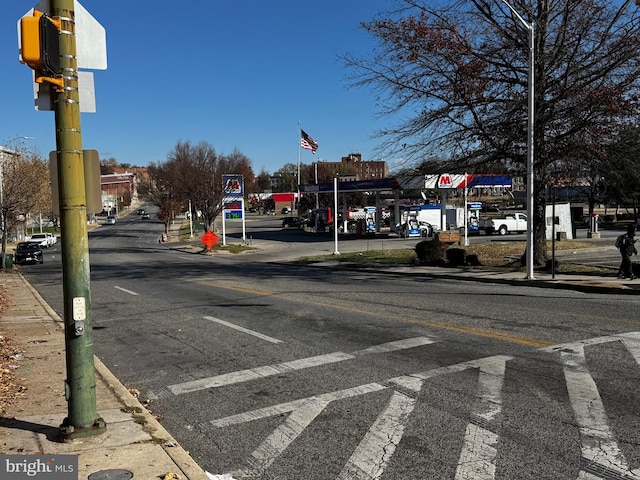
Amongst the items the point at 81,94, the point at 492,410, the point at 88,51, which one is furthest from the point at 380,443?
the point at 88,51

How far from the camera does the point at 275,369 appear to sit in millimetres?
7578

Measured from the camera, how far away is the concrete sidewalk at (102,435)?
172 inches

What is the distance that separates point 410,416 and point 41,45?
14.7 feet

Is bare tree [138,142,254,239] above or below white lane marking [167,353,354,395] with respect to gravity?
above

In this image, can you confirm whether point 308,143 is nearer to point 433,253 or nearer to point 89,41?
point 433,253

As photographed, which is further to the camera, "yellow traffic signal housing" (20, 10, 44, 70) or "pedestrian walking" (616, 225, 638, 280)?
"pedestrian walking" (616, 225, 638, 280)

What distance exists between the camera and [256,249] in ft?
140

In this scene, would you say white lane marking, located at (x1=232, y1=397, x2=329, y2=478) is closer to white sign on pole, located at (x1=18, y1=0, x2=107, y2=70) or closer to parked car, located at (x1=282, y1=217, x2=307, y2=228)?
white sign on pole, located at (x1=18, y1=0, x2=107, y2=70)

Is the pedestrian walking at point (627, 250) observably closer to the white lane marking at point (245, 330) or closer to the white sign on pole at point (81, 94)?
the white lane marking at point (245, 330)

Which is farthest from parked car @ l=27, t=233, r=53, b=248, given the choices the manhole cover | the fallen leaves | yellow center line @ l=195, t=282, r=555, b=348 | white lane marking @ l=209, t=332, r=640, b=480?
the manhole cover

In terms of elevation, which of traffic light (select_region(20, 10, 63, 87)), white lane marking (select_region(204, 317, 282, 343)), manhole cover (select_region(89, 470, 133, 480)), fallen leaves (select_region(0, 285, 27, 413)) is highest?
traffic light (select_region(20, 10, 63, 87))

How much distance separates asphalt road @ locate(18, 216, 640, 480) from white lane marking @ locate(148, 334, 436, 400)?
0.04 meters

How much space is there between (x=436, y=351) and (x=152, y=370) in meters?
3.97

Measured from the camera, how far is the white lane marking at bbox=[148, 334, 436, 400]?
22.9 ft
